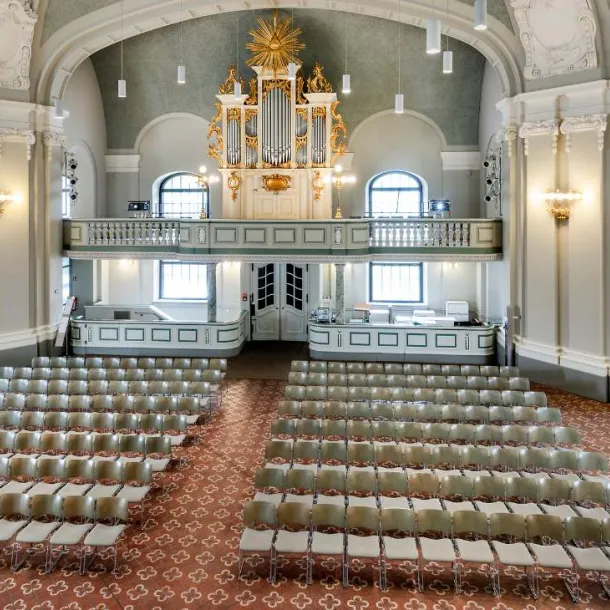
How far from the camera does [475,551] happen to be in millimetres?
5988

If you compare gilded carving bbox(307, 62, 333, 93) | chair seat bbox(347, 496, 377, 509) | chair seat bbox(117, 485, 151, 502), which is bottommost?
chair seat bbox(347, 496, 377, 509)

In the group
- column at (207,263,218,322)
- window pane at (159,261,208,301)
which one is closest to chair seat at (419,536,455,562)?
column at (207,263,218,322)

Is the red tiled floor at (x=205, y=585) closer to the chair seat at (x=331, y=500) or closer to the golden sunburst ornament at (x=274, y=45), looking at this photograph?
the chair seat at (x=331, y=500)

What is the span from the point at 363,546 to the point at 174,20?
1467 centimetres

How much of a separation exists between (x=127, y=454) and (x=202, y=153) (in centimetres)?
1281

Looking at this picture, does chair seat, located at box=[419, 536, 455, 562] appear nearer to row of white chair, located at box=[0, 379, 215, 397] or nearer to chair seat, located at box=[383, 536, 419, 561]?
chair seat, located at box=[383, 536, 419, 561]

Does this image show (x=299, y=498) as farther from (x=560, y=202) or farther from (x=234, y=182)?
(x=234, y=182)

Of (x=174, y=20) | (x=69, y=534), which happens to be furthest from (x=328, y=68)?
(x=69, y=534)

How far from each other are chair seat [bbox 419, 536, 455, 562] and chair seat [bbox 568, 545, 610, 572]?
1.26 meters

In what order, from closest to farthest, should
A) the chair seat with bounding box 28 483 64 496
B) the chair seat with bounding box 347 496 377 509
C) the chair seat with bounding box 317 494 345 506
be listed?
the chair seat with bounding box 347 496 377 509, the chair seat with bounding box 317 494 345 506, the chair seat with bounding box 28 483 64 496

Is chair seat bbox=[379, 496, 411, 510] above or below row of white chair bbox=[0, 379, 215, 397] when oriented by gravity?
below

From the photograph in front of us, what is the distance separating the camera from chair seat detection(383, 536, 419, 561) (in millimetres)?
5910

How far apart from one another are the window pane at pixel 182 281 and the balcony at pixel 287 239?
12.7 ft

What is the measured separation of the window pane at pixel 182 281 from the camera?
20672mm
